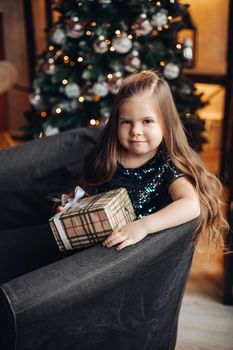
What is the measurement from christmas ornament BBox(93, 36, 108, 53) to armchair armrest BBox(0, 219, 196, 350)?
1469 millimetres

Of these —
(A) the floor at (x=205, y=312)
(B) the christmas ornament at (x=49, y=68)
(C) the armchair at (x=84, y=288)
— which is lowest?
(A) the floor at (x=205, y=312)

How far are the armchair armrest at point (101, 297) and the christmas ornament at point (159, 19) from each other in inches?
60.3

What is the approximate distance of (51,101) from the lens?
2.83m

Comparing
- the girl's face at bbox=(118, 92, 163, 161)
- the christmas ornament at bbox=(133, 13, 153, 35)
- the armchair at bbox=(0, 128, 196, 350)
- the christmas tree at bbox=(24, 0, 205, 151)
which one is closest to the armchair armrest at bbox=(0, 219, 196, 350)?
the armchair at bbox=(0, 128, 196, 350)

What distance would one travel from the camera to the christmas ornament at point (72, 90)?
273 centimetres

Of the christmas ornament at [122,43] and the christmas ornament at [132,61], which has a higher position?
the christmas ornament at [122,43]

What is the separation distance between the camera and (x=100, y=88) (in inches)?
105

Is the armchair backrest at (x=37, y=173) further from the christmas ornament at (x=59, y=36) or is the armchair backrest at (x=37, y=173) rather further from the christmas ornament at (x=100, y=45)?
the christmas ornament at (x=59, y=36)

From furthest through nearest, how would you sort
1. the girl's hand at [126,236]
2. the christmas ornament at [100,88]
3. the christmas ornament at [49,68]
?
the christmas ornament at [49,68] < the christmas ornament at [100,88] < the girl's hand at [126,236]

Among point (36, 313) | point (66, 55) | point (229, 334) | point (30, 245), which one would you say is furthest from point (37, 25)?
point (36, 313)

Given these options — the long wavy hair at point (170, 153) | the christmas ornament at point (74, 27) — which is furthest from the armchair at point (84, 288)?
the christmas ornament at point (74, 27)

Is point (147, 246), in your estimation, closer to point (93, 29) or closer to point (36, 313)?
point (36, 313)

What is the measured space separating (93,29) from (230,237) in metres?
1.37

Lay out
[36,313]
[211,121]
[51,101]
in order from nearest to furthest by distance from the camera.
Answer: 1. [36,313]
2. [51,101]
3. [211,121]
